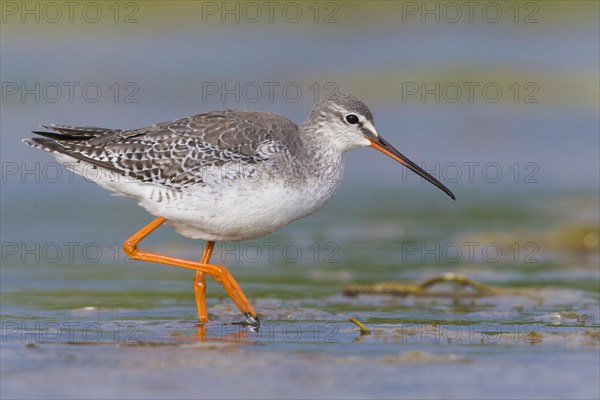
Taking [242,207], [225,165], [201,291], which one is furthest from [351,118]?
[201,291]

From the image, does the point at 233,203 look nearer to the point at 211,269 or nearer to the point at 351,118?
the point at 211,269

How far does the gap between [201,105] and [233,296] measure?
14.9 m

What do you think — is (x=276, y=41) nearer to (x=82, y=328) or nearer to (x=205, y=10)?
(x=205, y=10)

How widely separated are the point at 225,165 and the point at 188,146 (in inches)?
19.9

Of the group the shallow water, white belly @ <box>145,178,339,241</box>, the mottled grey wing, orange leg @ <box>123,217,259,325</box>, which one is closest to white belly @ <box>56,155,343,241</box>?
white belly @ <box>145,178,339,241</box>

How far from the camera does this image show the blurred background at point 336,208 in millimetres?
9273

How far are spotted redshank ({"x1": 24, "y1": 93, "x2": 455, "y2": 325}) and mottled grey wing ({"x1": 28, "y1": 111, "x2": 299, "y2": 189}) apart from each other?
0.01 m

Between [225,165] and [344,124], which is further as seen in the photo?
[344,124]

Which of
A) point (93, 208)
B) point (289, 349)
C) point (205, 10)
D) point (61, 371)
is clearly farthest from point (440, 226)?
point (205, 10)

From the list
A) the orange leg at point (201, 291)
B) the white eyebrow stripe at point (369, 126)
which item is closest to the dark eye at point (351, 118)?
the white eyebrow stripe at point (369, 126)

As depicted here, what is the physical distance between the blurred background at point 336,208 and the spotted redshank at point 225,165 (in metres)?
1.00

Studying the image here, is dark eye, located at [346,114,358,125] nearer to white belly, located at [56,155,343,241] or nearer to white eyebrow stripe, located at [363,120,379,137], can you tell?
white eyebrow stripe, located at [363,120,379,137]

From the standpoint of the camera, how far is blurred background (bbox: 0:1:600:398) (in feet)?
30.4

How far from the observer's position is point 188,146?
11.3 meters
